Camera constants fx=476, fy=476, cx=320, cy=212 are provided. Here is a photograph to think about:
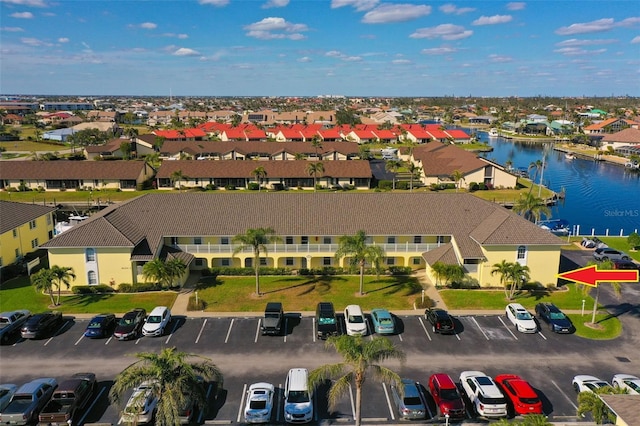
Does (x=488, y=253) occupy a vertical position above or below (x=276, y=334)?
above

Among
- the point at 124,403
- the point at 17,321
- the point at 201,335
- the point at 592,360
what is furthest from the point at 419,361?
the point at 17,321

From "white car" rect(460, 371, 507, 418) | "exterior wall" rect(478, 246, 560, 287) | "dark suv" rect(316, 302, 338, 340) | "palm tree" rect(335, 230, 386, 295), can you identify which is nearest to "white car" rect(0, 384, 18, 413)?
"dark suv" rect(316, 302, 338, 340)

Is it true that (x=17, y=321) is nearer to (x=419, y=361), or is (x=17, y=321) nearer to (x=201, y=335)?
(x=201, y=335)

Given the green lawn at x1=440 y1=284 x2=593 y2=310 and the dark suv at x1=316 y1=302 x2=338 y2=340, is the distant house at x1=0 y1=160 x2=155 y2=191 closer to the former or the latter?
the dark suv at x1=316 y1=302 x2=338 y2=340

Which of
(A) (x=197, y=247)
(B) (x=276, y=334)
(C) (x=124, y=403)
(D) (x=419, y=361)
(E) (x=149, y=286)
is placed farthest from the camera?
(A) (x=197, y=247)

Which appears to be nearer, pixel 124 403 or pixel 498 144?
pixel 124 403

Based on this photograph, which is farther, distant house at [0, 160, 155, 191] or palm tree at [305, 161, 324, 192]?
distant house at [0, 160, 155, 191]
